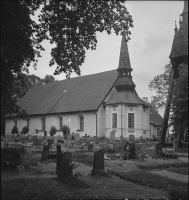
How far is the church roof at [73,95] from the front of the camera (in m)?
35.1

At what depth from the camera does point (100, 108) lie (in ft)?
111

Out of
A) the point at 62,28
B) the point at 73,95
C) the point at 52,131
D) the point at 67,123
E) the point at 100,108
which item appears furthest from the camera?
the point at 73,95

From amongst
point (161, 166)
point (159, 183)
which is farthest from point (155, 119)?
point (159, 183)

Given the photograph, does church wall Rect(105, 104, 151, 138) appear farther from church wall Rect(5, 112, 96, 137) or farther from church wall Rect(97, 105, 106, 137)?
church wall Rect(5, 112, 96, 137)

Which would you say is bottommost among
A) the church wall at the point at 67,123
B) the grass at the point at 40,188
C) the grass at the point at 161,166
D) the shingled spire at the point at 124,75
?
the grass at the point at 161,166

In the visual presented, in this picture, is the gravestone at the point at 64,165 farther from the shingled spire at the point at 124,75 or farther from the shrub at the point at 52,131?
the shrub at the point at 52,131

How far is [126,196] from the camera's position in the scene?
6312 mm

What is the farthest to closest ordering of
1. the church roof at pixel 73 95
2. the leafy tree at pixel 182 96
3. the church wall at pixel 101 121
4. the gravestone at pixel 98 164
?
the church roof at pixel 73 95, the church wall at pixel 101 121, the gravestone at pixel 98 164, the leafy tree at pixel 182 96

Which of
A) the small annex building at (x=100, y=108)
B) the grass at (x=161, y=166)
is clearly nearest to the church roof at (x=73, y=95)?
the small annex building at (x=100, y=108)

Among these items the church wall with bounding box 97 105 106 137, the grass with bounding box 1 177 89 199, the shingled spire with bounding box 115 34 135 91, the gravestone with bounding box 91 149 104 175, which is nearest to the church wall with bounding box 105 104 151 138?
the church wall with bounding box 97 105 106 137

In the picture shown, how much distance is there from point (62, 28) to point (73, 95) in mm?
31097

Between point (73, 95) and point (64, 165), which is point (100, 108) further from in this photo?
point (64, 165)

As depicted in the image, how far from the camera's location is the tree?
632 cm

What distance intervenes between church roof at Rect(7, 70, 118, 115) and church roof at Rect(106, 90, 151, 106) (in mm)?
1251
